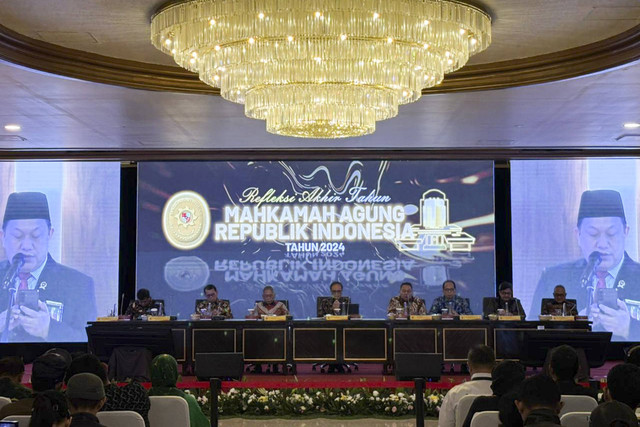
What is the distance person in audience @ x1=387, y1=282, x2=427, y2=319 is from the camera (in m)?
11.5

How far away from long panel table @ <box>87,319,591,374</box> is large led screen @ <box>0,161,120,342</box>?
3076 mm

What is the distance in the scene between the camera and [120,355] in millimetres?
10734

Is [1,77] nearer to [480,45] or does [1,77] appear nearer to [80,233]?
[480,45]

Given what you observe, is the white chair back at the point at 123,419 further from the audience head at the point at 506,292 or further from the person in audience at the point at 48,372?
the audience head at the point at 506,292

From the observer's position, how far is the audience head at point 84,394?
3.63 m

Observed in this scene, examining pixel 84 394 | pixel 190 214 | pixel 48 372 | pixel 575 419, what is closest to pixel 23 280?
pixel 190 214

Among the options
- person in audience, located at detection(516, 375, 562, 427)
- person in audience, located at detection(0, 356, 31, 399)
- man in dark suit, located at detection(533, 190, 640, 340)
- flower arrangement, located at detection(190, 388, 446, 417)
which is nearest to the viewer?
person in audience, located at detection(516, 375, 562, 427)

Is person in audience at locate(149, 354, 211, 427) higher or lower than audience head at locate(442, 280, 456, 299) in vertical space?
lower

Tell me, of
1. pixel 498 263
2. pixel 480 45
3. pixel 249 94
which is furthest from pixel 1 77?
pixel 498 263

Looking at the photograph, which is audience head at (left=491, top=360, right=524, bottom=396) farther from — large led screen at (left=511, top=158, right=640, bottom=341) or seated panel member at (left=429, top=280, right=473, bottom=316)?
large led screen at (left=511, top=158, right=640, bottom=341)

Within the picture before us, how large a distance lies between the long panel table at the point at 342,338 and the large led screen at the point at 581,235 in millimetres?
2977

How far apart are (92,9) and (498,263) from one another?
Answer: 355 inches

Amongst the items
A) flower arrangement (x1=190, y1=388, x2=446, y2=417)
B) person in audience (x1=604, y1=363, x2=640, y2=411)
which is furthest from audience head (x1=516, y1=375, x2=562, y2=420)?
flower arrangement (x1=190, y1=388, x2=446, y2=417)

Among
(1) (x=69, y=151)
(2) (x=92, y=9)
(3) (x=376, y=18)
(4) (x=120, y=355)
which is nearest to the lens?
(3) (x=376, y=18)
